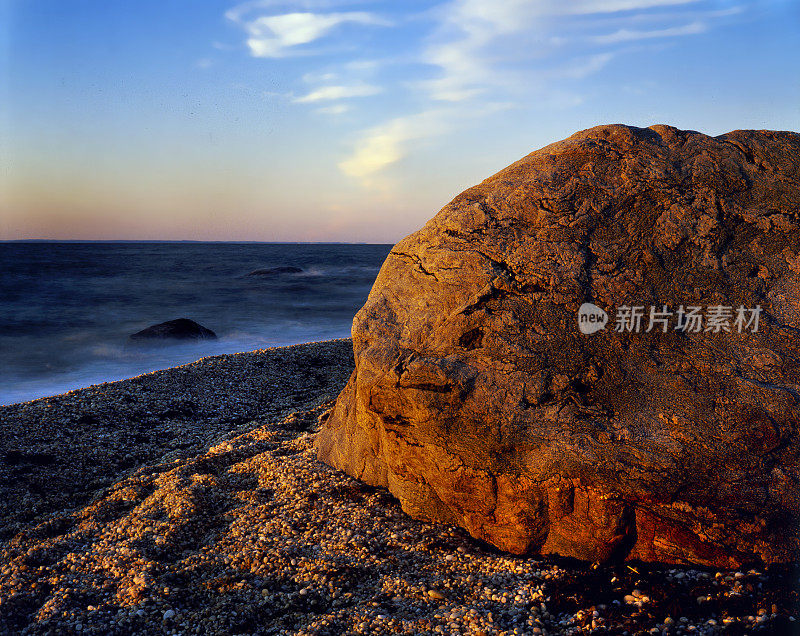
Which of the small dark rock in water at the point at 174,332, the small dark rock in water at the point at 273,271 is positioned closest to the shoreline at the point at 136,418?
the small dark rock in water at the point at 174,332

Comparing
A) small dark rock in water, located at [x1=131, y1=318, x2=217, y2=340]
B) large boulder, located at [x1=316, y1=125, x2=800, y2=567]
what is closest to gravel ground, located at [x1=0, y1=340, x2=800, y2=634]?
large boulder, located at [x1=316, y1=125, x2=800, y2=567]

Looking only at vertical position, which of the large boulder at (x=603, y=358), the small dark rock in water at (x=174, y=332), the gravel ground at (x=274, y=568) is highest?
the large boulder at (x=603, y=358)

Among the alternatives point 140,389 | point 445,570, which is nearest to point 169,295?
point 140,389

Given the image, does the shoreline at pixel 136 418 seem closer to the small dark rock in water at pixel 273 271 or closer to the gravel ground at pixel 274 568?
the gravel ground at pixel 274 568

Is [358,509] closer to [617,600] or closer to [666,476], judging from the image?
[617,600]

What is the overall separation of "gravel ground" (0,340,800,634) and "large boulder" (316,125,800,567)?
0.35 metres

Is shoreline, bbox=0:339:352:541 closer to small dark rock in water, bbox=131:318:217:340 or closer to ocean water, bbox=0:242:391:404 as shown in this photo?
ocean water, bbox=0:242:391:404

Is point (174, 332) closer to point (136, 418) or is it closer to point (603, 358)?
point (136, 418)

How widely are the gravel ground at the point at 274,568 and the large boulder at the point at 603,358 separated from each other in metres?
0.35

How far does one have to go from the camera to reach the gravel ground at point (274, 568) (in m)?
4.21

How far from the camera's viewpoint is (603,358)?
530 centimetres

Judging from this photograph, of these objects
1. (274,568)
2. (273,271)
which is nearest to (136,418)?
(274,568)

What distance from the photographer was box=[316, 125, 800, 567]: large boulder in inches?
183

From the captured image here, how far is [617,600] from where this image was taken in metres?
4.30
